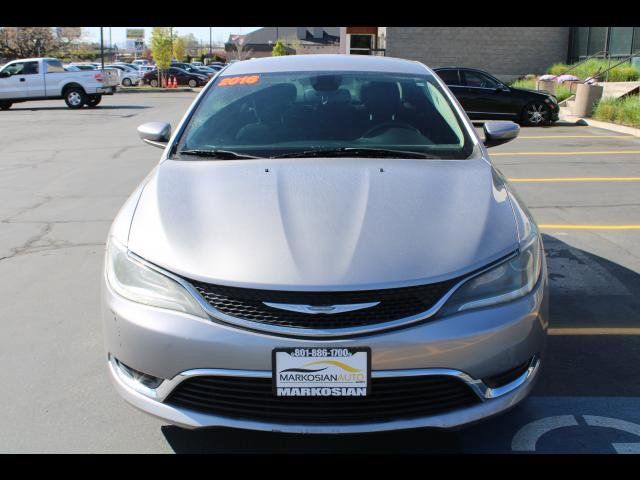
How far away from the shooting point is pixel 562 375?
354 centimetres

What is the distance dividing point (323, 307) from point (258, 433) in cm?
54

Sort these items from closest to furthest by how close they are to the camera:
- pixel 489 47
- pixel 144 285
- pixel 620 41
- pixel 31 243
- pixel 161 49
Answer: pixel 144 285 < pixel 31 243 < pixel 620 41 < pixel 489 47 < pixel 161 49

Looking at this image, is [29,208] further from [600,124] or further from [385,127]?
[600,124]

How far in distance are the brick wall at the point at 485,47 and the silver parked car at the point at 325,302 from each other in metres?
31.6

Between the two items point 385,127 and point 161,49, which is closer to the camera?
point 385,127

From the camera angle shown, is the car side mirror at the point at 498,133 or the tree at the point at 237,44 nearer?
the car side mirror at the point at 498,133

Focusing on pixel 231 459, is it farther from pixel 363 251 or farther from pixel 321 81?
pixel 321 81

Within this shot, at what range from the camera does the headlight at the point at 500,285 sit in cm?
257

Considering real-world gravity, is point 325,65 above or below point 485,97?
above

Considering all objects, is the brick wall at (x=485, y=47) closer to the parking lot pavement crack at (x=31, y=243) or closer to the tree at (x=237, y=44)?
the parking lot pavement crack at (x=31, y=243)

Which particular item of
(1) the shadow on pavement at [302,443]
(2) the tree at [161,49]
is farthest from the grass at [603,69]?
(2) the tree at [161,49]

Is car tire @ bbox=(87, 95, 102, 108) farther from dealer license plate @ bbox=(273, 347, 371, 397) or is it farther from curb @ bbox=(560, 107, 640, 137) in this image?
dealer license plate @ bbox=(273, 347, 371, 397)

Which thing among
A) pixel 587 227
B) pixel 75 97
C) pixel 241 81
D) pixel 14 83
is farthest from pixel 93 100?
pixel 241 81

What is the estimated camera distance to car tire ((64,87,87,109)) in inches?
973
